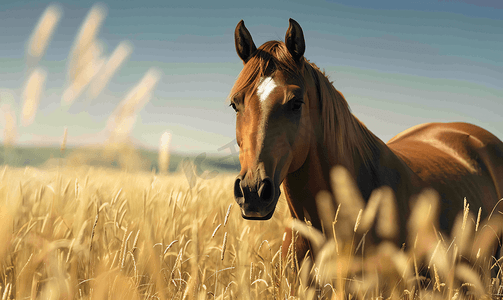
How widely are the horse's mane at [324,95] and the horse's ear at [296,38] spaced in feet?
0.17

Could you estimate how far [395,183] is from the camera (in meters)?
2.12

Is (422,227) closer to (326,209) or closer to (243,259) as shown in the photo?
(326,209)

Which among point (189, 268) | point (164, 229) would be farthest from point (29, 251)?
point (189, 268)

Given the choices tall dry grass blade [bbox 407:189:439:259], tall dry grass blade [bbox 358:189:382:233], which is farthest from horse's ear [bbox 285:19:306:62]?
tall dry grass blade [bbox 407:189:439:259]

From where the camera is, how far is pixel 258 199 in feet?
5.19

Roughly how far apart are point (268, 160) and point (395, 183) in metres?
1.02

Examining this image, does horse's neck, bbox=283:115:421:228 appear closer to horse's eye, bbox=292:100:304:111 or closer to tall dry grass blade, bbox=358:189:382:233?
tall dry grass blade, bbox=358:189:382:233

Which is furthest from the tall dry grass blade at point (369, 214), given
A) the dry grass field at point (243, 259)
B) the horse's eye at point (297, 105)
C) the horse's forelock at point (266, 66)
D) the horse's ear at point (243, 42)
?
the horse's ear at point (243, 42)

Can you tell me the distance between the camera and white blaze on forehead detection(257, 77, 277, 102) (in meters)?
1.83

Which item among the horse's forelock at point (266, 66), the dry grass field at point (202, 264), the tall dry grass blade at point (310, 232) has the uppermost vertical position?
the horse's forelock at point (266, 66)

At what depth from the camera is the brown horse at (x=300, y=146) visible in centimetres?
167

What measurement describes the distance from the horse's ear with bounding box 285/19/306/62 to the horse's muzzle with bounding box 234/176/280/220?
2.95ft

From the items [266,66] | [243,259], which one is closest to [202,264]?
[243,259]

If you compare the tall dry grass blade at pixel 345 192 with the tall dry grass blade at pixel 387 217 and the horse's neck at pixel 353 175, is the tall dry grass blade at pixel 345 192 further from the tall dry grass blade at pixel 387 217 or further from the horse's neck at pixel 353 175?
the tall dry grass blade at pixel 387 217
